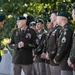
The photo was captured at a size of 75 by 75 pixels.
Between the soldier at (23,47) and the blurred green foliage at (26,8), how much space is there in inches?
247

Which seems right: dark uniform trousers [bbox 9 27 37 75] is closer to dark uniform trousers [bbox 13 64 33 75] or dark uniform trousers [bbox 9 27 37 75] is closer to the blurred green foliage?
dark uniform trousers [bbox 13 64 33 75]

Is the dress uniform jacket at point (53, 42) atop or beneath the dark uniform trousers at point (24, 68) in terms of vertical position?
atop

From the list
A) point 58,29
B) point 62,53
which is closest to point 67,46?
point 62,53

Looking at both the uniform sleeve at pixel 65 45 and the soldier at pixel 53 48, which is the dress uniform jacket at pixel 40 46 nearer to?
the soldier at pixel 53 48

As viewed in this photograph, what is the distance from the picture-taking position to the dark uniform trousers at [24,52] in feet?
24.6

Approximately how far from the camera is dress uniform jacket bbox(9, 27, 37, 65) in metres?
7.50

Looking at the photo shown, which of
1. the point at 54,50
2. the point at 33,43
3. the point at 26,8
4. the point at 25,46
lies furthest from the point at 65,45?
the point at 26,8

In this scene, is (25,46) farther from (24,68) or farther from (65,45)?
(65,45)

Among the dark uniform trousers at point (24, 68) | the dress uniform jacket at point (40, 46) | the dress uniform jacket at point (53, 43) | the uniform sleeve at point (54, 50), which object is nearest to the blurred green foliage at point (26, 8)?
the dress uniform jacket at point (40, 46)

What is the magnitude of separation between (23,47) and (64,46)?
65.5 inches

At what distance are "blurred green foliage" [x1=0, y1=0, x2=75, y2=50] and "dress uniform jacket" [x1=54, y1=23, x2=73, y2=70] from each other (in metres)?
7.80

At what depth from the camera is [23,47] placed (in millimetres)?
7473

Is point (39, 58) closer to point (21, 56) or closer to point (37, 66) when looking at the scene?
point (37, 66)

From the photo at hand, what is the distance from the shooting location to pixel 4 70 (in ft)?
41.8
